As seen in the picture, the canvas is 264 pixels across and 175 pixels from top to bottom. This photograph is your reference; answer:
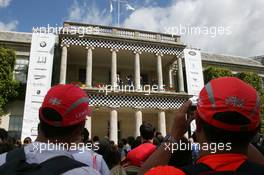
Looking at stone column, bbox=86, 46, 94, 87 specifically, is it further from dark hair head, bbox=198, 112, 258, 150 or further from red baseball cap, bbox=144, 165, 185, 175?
red baseball cap, bbox=144, 165, 185, 175

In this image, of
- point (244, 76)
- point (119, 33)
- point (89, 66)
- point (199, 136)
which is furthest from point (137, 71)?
point (199, 136)

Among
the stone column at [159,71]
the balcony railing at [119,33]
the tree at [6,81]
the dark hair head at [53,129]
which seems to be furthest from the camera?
the stone column at [159,71]

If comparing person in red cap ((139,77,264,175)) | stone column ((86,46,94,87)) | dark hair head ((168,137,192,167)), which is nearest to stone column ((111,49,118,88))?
stone column ((86,46,94,87))

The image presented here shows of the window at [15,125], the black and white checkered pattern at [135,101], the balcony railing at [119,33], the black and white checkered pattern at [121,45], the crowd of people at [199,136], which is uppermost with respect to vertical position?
the balcony railing at [119,33]

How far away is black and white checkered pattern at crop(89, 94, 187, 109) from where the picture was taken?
2131 centimetres

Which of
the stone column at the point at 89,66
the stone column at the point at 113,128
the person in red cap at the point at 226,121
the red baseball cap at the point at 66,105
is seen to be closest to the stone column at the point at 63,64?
the stone column at the point at 89,66

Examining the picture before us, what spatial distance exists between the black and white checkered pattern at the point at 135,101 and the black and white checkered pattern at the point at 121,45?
4061 millimetres

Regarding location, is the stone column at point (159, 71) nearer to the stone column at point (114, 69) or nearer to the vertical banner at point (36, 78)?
the stone column at point (114, 69)

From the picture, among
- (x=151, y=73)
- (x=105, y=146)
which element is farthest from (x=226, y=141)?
(x=151, y=73)

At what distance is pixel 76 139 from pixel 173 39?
2389 cm

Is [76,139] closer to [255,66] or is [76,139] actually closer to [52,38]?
[52,38]

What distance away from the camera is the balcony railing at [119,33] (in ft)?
73.4

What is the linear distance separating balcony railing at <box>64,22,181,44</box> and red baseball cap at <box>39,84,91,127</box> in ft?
67.0

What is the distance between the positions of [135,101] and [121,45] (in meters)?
4.71
